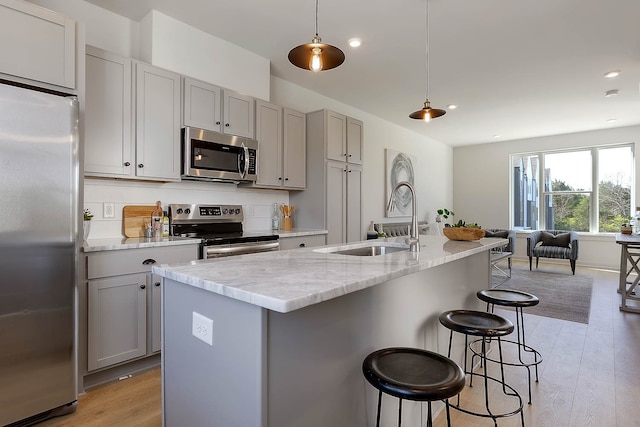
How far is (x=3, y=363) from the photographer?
1697 mm

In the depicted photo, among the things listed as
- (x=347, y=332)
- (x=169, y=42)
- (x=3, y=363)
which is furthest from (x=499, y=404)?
(x=169, y=42)

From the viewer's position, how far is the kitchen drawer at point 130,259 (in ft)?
7.09

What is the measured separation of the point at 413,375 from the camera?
1.19m

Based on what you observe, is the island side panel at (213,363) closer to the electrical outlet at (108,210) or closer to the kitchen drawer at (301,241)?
the electrical outlet at (108,210)

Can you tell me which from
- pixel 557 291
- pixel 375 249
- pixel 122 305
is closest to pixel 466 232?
pixel 375 249

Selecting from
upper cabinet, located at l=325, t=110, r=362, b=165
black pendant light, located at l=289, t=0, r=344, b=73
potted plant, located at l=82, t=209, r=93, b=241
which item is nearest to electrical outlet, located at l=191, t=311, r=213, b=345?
black pendant light, located at l=289, t=0, r=344, b=73

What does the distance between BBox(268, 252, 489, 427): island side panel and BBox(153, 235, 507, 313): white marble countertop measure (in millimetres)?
109

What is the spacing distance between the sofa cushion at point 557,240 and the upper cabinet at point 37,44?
7.52 metres

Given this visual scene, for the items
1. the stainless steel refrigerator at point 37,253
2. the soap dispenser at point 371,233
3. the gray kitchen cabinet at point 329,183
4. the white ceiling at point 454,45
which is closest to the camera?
the stainless steel refrigerator at point 37,253

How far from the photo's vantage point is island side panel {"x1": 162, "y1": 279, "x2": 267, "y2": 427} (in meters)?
1.02

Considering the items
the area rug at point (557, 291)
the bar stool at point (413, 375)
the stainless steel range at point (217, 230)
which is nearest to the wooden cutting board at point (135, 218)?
the stainless steel range at point (217, 230)

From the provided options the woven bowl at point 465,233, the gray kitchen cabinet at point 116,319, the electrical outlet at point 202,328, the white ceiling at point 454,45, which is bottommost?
the gray kitchen cabinet at point 116,319

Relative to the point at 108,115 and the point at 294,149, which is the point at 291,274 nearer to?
the point at 108,115

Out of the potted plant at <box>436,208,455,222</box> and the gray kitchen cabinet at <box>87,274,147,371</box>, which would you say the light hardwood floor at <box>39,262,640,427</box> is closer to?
the gray kitchen cabinet at <box>87,274,147,371</box>
